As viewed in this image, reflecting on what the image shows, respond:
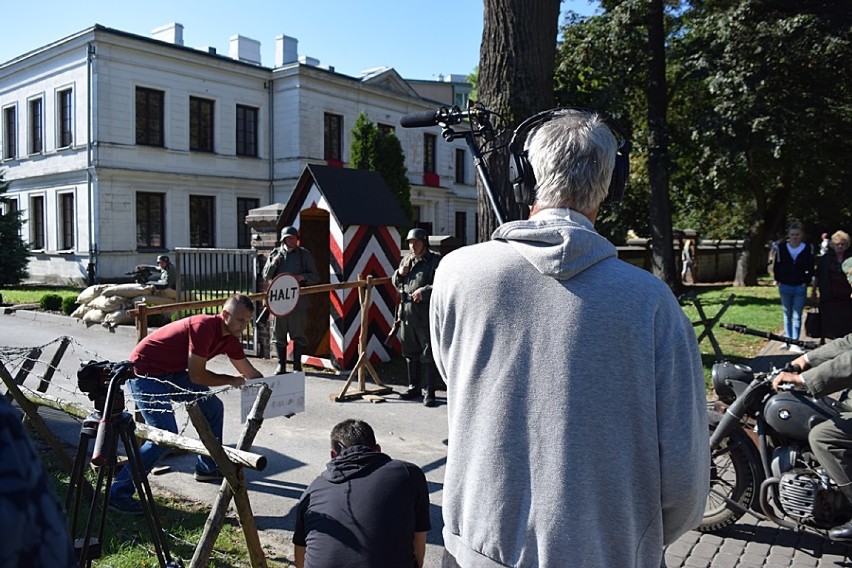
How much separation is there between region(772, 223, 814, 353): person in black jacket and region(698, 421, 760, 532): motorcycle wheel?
8.00 metres

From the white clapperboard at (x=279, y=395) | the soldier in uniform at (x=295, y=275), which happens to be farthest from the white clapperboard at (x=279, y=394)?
the soldier in uniform at (x=295, y=275)

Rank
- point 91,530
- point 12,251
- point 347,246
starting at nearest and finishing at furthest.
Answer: point 91,530
point 347,246
point 12,251

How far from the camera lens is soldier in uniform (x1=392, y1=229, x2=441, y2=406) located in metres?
8.62

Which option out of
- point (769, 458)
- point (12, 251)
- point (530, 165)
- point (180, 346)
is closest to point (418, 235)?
point (180, 346)

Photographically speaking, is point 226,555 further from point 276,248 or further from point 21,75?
point 21,75

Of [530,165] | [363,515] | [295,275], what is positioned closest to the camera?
[530,165]

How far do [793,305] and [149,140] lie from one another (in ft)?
87.6

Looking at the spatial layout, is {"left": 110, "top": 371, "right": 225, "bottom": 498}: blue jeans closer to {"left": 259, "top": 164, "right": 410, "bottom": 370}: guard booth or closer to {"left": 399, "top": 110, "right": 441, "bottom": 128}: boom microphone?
{"left": 399, "top": 110, "right": 441, "bottom": 128}: boom microphone

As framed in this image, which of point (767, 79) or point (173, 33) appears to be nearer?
point (767, 79)

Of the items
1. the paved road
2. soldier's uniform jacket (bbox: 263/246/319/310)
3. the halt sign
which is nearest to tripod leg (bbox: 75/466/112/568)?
the paved road

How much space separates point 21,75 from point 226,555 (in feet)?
115

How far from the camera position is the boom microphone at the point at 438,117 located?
401 cm

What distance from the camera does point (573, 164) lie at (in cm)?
192

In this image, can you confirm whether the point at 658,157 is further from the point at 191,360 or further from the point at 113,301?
the point at 191,360
